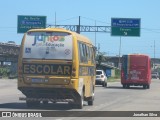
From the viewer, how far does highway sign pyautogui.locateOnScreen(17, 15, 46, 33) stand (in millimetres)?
55525

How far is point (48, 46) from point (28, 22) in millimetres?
35516

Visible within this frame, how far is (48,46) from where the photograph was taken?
68.0 feet

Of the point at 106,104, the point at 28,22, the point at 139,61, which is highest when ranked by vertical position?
the point at 28,22

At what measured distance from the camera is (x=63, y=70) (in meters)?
20.4

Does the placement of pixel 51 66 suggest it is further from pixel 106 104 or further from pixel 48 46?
pixel 106 104

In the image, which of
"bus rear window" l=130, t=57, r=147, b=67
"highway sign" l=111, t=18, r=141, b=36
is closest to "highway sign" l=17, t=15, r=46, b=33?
"highway sign" l=111, t=18, r=141, b=36

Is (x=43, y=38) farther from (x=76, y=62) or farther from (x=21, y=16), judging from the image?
(x=21, y=16)

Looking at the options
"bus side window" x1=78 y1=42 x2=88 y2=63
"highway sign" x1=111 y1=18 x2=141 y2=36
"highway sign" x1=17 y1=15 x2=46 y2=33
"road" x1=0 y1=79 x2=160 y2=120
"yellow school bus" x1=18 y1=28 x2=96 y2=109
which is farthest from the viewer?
"highway sign" x1=111 y1=18 x2=141 y2=36

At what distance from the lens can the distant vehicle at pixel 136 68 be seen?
162 ft

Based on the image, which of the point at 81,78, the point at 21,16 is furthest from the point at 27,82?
the point at 21,16

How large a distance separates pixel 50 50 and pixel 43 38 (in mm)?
607

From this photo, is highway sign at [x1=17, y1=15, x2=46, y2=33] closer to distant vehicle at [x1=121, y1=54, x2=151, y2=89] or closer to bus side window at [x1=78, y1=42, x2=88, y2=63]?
distant vehicle at [x1=121, y1=54, x2=151, y2=89]

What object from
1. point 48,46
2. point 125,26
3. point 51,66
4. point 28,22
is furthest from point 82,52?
point 125,26

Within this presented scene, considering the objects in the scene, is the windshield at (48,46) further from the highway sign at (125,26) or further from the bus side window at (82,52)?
the highway sign at (125,26)
